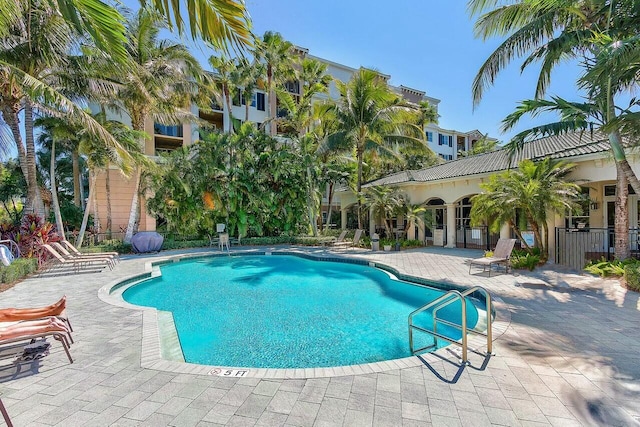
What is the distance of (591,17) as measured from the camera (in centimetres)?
941

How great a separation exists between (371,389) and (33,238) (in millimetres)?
13934

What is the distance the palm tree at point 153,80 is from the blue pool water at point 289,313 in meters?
9.36

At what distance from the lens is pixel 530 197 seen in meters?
10.2

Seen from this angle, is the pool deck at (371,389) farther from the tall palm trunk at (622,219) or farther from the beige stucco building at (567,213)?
the beige stucco building at (567,213)

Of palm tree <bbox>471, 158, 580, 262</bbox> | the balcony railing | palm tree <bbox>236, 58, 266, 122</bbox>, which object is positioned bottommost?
the balcony railing

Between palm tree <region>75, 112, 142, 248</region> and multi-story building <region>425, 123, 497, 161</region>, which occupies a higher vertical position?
multi-story building <region>425, 123, 497, 161</region>

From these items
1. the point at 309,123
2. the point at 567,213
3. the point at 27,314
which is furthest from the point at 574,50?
the point at 309,123

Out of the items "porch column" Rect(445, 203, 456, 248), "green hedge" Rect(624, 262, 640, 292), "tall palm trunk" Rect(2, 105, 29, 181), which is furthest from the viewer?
"porch column" Rect(445, 203, 456, 248)

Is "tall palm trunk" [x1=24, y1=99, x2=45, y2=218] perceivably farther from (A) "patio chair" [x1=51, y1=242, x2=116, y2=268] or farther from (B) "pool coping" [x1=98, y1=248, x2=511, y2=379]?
(B) "pool coping" [x1=98, y1=248, x2=511, y2=379]

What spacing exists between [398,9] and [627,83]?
6.96m

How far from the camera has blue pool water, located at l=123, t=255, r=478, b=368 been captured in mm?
5484

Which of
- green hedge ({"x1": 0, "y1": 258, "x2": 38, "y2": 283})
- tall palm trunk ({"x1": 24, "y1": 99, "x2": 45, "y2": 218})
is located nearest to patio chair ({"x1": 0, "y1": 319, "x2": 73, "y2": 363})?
green hedge ({"x1": 0, "y1": 258, "x2": 38, "y2": 283})

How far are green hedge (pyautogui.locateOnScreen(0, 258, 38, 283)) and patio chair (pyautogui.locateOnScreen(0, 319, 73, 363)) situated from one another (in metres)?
6.93

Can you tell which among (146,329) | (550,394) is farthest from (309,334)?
(550,394)
